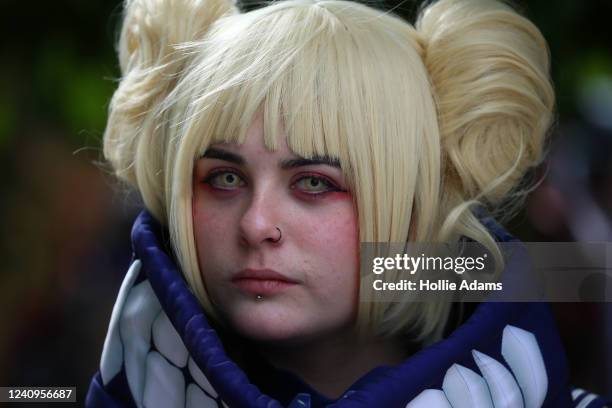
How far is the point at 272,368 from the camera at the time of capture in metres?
1.23

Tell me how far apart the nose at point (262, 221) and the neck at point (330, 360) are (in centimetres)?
20

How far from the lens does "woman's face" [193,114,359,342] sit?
1.11 metres

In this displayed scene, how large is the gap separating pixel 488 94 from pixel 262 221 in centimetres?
38

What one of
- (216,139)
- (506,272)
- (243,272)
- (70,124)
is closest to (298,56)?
(216,139)

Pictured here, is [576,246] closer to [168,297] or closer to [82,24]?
[168,297]

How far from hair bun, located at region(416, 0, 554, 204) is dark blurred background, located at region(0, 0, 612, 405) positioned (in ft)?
2.06

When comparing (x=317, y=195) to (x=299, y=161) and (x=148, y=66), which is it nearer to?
(x=299, y=161)

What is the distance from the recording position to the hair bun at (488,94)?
1.21 meters

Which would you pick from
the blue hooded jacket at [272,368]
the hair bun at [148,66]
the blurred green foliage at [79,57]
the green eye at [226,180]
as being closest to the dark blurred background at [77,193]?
the blurred green foliage at [79,57]

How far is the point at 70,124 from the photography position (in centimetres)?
207

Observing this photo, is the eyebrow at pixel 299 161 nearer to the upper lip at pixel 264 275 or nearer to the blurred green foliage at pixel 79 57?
the upper lip at pixel 264 275

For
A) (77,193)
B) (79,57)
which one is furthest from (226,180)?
(77,193)

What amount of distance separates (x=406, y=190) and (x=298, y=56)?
22 cm

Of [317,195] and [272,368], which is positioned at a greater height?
[317,195]
